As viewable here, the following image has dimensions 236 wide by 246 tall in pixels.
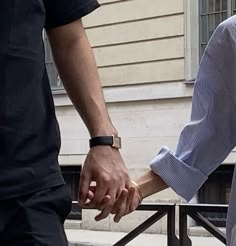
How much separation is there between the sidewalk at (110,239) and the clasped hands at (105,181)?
772cm

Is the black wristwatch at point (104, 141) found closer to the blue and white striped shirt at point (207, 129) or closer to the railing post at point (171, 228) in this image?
the blue and white striped shirt at point (207, 129)

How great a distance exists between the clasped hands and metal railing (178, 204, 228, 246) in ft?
7.29

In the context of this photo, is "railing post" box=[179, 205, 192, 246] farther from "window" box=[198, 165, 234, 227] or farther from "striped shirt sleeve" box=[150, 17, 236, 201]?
"window" box=[198, 165, 234, 227]

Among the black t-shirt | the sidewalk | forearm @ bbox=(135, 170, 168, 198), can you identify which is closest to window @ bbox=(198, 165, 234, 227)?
the sidewalk

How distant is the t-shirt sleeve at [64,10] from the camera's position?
1.88 metres

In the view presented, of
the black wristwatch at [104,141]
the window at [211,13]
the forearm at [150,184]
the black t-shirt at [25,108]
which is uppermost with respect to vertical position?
the black t-shirt at [25,108]

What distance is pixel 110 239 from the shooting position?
431 inches

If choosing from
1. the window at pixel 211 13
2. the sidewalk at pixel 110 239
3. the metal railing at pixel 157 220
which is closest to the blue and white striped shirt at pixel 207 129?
the metal railing at pixel 157 220

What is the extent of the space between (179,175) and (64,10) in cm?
51

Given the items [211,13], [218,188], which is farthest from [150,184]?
[211,13]

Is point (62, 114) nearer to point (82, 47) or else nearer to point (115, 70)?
point (115, 70)

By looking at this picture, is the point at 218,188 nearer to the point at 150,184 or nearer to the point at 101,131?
the point at 150,184

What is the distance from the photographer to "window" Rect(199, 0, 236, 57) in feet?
40.0

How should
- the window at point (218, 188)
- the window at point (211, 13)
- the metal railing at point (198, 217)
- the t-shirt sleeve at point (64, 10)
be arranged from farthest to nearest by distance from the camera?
the window at point (211, 13) → the window at point (218, 188) → the metal railing at point (198, 217) → the t-shirt sleeve at point (64, 10)
